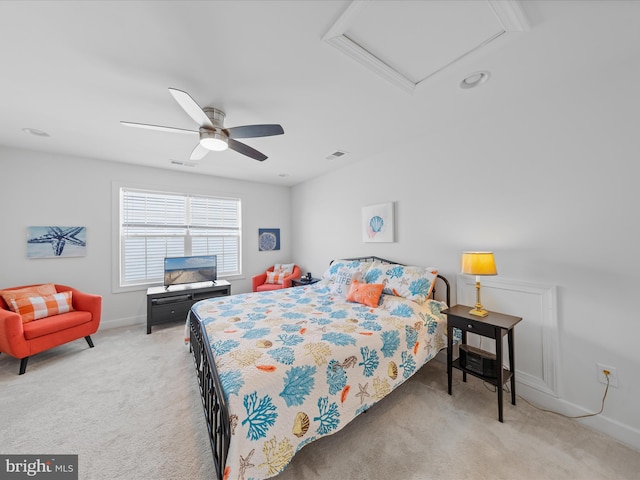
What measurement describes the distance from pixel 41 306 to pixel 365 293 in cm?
398

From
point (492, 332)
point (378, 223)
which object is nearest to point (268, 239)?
point (378, 223)

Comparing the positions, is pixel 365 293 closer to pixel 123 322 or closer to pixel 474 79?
pixel 474 79

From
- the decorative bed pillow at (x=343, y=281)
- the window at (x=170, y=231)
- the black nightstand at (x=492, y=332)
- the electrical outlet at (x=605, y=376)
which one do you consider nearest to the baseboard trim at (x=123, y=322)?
the window at (x=170, y=231)

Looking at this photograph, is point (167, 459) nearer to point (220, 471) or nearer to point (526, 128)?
point (220, 471)

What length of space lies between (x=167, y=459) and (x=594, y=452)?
115 inches

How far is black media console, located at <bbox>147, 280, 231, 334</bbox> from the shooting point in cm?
381

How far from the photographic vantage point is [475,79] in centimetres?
202

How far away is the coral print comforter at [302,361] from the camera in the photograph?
1307mm

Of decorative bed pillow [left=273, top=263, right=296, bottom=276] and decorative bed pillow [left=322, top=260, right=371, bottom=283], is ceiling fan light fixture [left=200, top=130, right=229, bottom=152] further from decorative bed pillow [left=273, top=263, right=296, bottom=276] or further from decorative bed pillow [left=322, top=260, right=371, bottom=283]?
decorative bed pillow [left=273, top=263, right=296, bottom=276]

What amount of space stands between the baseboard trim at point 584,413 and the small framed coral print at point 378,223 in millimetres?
2104

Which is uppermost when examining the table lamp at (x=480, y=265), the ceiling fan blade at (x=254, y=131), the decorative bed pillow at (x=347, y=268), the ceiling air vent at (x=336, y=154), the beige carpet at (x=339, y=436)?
the ceiling air vent at (x=336, y=154)

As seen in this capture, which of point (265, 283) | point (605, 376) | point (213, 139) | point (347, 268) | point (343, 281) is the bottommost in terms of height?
point (605, 376)

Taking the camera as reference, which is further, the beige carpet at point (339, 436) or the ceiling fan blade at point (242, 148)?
the ceiling fan blade at point (242, 148)

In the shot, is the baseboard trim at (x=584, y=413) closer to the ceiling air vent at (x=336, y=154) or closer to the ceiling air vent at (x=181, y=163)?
the ceiling air vent at (x=336, y=154)
